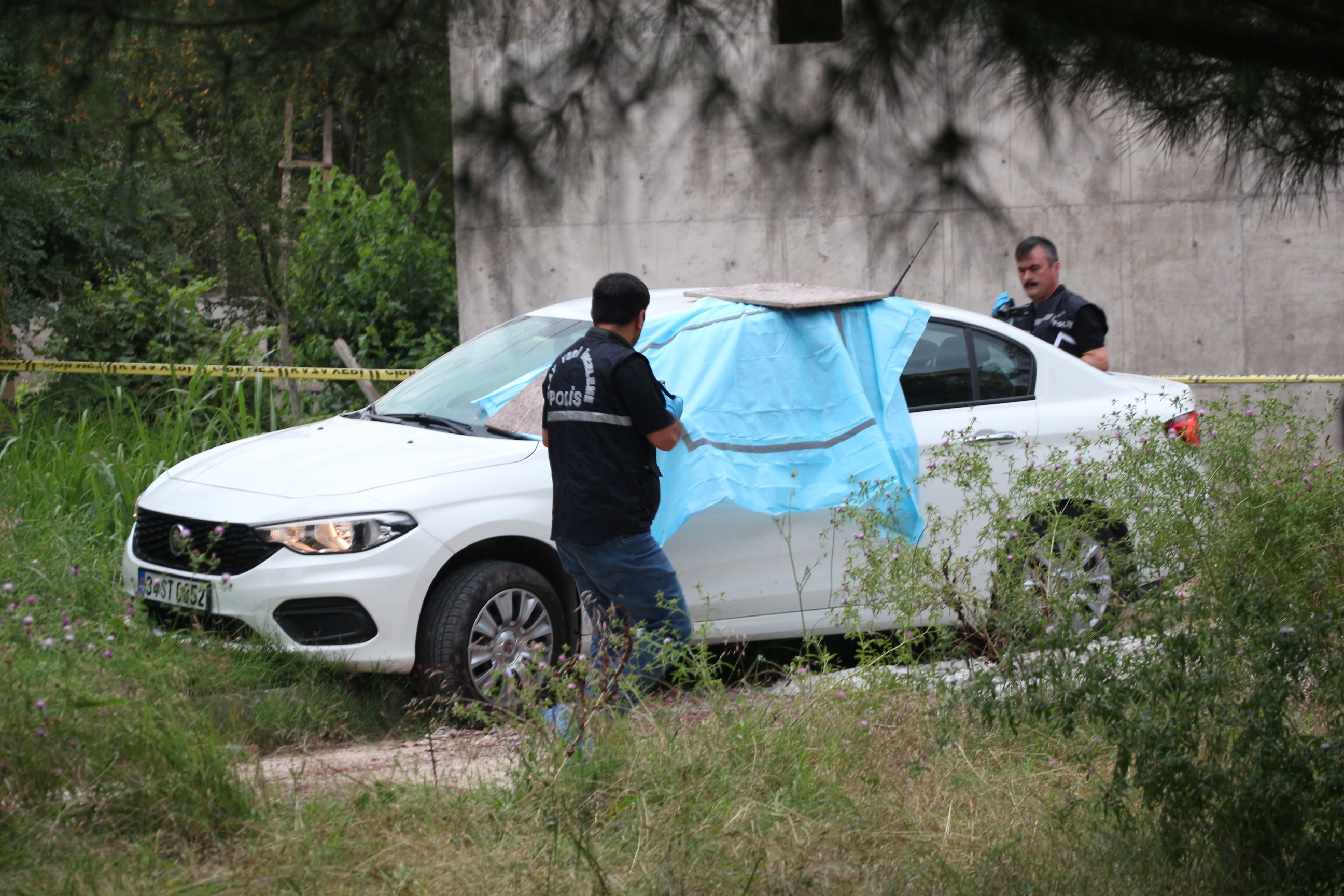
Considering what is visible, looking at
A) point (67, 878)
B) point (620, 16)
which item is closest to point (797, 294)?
point (620, 16)

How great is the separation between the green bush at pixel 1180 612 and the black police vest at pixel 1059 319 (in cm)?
94

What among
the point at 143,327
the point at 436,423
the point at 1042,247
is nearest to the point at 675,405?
the point at 436,423

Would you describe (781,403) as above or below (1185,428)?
above

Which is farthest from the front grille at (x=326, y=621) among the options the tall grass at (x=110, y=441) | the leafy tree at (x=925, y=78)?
the tall grass at (x=110, y=441)

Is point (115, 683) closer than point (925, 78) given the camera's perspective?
No

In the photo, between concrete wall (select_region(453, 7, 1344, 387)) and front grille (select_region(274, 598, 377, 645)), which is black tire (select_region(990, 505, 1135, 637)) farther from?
front grille (select_region(274, 598, 377, 645))

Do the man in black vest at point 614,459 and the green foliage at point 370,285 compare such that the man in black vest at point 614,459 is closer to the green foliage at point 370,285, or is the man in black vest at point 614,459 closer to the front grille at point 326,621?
the front grille at point 326,621

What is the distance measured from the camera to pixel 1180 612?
3773 mm

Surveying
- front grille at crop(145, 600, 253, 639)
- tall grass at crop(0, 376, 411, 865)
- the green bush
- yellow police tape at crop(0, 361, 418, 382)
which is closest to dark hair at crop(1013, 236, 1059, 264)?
the green bush

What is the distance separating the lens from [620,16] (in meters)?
3.07

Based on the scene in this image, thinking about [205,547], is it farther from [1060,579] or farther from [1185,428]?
[1185,428]

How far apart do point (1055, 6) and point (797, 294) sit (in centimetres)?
327

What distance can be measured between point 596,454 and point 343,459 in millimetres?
1147

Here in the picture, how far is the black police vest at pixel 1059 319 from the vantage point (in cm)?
691
